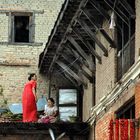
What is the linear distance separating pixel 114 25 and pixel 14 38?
9517mm

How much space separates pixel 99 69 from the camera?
22750 mm

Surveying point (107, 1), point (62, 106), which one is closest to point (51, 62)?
point (62, 106)

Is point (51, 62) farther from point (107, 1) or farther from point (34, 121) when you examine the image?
point (107, 1)

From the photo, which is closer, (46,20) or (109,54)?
(109,54)

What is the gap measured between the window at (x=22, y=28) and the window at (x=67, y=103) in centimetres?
226

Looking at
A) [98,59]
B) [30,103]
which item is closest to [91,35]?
[98,59]

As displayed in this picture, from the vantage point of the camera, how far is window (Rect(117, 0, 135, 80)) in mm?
19062

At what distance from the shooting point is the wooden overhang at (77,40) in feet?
67.3

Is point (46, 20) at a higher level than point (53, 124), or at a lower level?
higher

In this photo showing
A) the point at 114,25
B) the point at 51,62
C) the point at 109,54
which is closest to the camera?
the point at 114,25

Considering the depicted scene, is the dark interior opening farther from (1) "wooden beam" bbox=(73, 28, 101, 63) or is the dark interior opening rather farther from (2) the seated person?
(1) "wooden beam" bbox=(73, 28, 101, 63)

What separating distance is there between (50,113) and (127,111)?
20.8 ft

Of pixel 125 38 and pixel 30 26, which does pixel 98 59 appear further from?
pixel 30 26

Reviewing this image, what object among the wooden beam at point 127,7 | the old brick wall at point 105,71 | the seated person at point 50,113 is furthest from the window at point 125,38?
the seated person at point 50,113
